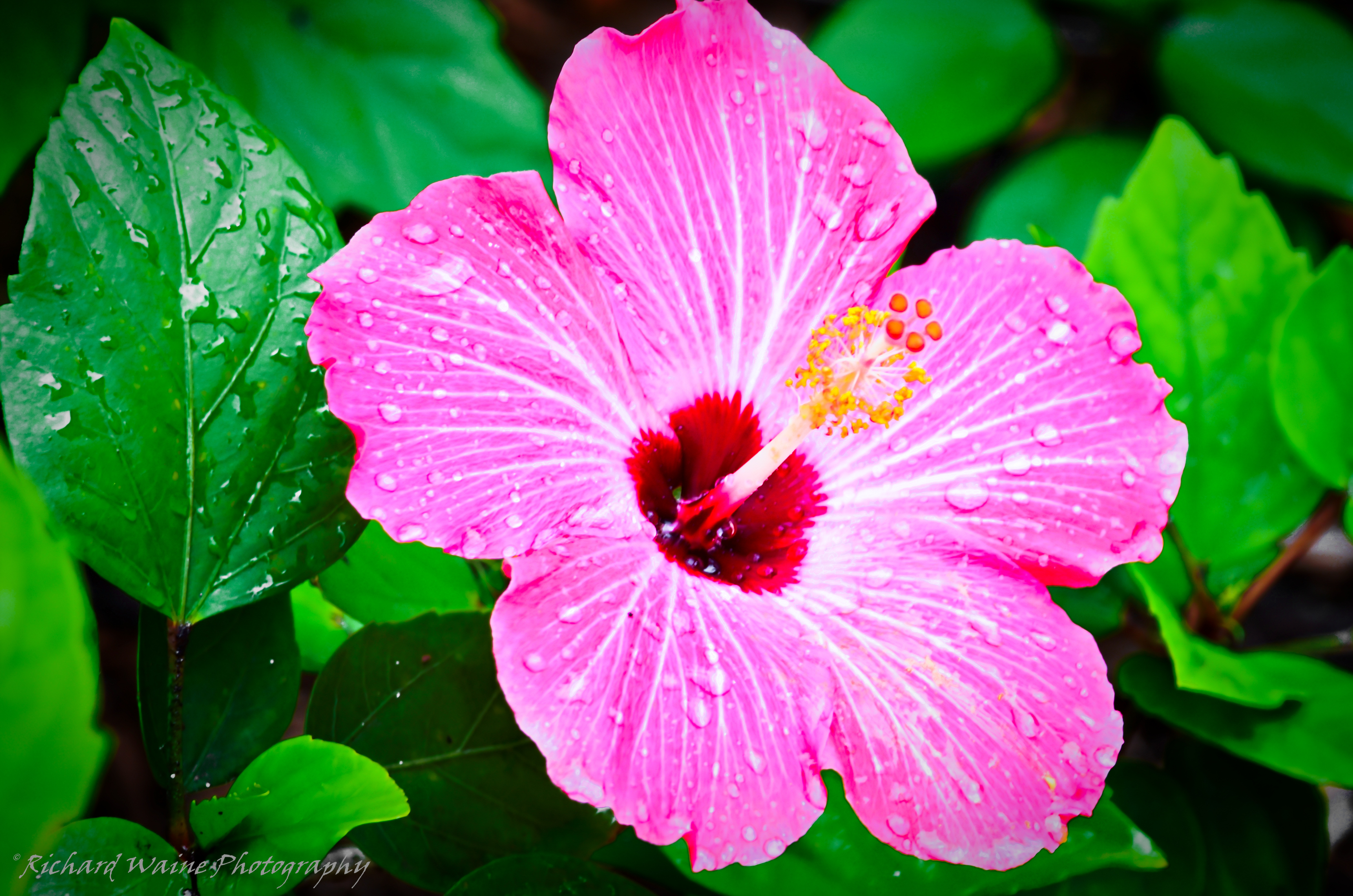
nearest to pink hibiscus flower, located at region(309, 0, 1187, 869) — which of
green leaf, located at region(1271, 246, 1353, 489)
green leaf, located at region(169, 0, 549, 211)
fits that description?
green leaf, located at region(1271, 246, 1353, 489)

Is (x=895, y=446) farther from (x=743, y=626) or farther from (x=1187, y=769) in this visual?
(x=1187, y=769)

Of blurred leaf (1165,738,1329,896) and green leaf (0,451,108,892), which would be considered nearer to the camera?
green leaf (0,451,108,892)

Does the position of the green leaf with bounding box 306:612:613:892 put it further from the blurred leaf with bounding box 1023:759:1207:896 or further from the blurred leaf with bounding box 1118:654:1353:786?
the blurred leaf with bounding box 1118:654:1353:786

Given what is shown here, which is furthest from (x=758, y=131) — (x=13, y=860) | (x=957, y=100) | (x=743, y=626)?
(x=957, y=100)

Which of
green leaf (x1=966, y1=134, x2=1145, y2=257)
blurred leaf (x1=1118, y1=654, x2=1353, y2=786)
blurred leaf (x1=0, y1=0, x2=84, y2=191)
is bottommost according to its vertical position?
blurred leaf (x1=1118, y1=654, x2=1353, y2=786)

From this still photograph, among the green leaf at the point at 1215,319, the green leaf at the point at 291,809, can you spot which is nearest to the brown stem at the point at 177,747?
the green leaf at the point at 291,809
